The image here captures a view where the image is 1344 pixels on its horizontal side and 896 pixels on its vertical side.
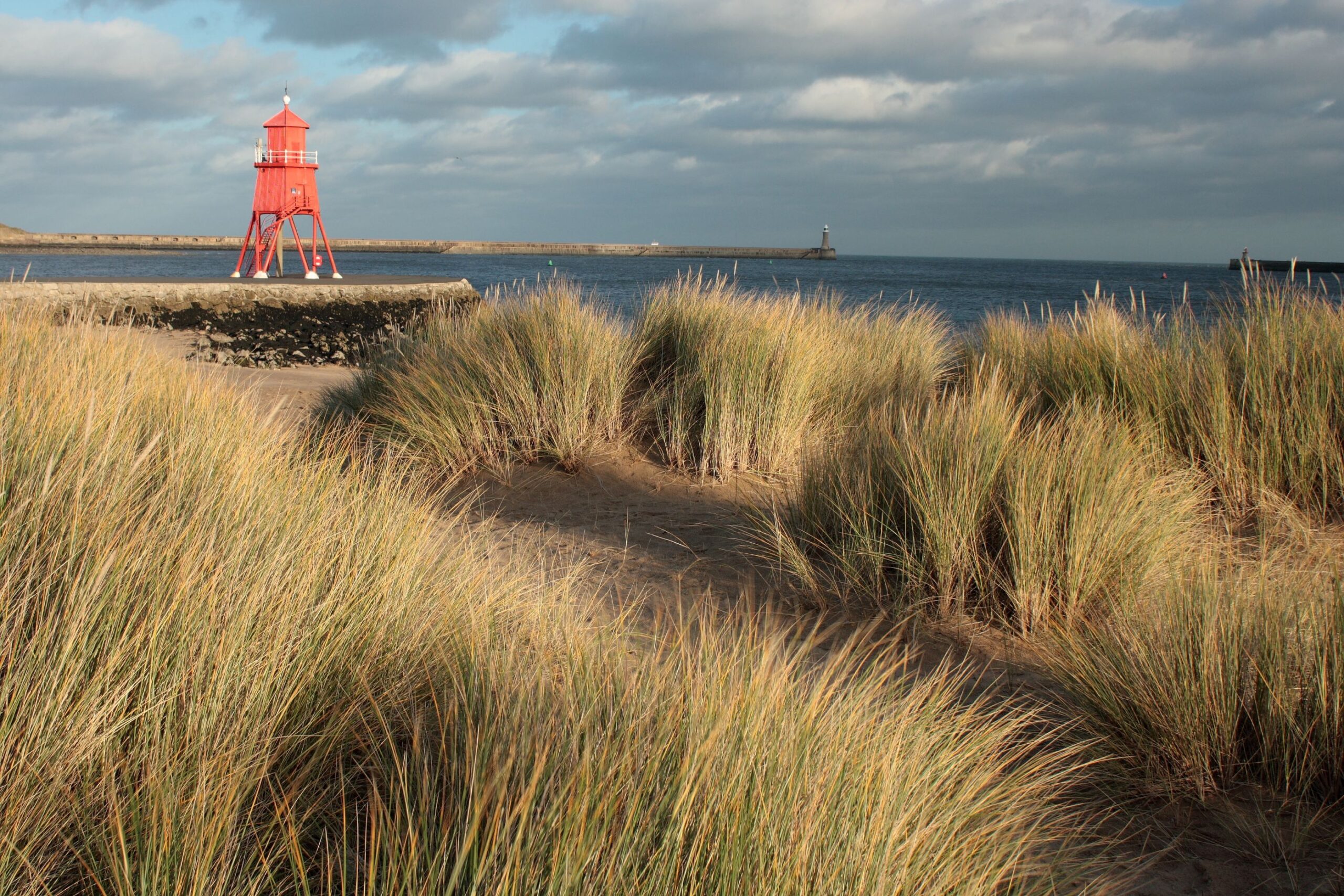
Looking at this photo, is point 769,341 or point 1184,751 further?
point 769,341

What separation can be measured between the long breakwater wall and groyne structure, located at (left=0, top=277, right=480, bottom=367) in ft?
292

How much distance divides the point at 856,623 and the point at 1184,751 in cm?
132

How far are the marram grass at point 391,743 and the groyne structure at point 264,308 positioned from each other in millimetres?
11890

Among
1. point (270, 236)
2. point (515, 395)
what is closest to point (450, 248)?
point (270, 236)

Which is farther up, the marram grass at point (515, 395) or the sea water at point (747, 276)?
the sea water at point (747, 276)

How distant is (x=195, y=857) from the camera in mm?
1461

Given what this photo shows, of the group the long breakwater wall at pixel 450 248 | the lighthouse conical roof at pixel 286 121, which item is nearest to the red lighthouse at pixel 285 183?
the lighthouse conical roof at pixel 286 121

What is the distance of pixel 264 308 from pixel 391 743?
18.4m

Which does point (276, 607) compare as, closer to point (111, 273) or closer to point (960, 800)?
point (960, 800)

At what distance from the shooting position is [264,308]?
1827 centimetres

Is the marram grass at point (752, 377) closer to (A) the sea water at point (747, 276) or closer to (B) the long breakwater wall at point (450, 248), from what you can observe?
(A) the sea water at point (747, 276)

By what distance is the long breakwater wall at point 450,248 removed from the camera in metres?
97.3

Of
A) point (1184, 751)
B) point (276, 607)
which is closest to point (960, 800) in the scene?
point (1184, 751)

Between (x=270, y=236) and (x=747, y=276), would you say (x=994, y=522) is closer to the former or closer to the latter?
(x=270, y=236)
